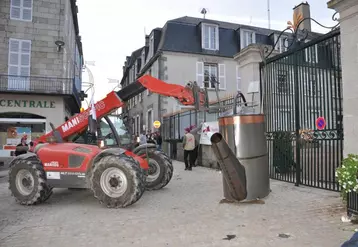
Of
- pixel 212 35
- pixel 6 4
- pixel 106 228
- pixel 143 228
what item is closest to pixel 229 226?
pixel 143 228

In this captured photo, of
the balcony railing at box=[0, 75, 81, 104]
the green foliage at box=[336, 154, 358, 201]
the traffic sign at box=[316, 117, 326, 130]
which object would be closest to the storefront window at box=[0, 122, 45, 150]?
the balcony railing at box=[0, 75, 81, 104]

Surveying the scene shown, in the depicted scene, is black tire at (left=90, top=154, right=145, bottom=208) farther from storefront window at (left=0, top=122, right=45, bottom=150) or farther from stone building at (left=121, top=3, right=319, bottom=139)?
stone building at (left=121, top=3, right=319, bottom=139)

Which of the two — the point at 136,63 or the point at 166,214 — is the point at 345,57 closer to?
the point at 166,214

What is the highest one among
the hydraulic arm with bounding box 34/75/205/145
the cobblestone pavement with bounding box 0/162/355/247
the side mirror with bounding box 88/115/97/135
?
the hydraulic arm with bounding box 34/75/205/145

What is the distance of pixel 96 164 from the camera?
6.31 m

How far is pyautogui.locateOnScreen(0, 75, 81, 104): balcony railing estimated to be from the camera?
1944cm

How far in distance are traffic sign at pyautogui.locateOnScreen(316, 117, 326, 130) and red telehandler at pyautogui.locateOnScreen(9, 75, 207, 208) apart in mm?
2601

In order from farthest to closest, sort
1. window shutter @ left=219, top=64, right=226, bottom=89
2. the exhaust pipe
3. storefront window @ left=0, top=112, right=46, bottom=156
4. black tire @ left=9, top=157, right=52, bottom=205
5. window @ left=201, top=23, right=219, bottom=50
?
window shutter @ left=219, top=64, right=226, bottom=89 < window @ left=201, top=23, right=219, bottom=50 < storefront window @ left=0, top=112, right=46, bottom=156 < black tire @ left=9, top=157, right=52, bottom=205 < the exhaust pipe

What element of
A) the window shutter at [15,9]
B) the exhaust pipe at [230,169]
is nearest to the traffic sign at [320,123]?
the exhaust pipe at [230,169]

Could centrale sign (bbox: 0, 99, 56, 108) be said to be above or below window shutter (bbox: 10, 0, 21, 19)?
below

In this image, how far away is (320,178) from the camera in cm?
785

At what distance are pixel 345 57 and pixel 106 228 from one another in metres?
4.73

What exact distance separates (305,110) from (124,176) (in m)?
4.38

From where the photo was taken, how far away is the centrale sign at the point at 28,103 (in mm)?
19678
